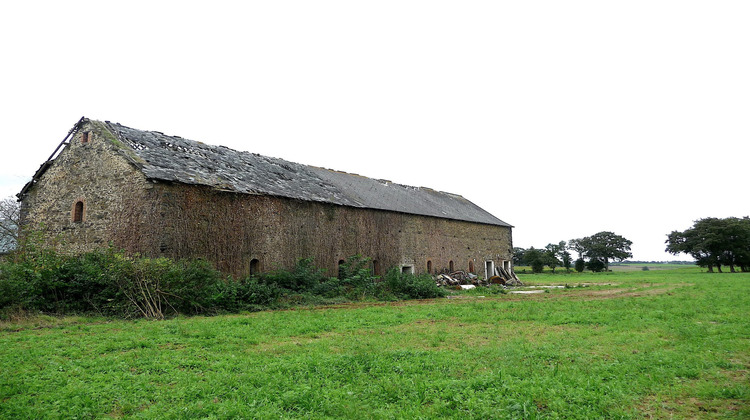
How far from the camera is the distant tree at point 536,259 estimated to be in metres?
56.2

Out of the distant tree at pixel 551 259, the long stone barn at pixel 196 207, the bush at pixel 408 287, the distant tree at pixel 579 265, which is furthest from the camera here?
the distant tree at pixel 579 265

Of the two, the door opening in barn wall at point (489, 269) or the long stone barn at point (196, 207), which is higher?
the long stone barn at point (196, 207)

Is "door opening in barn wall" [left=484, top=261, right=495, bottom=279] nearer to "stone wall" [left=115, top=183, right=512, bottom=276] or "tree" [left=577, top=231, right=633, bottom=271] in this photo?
"stone wall" [left=115, top=183, right=512, bottom=276]

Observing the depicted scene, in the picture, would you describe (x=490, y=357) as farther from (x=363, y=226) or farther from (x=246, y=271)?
(x=363, y=226)

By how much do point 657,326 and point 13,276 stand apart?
52.3 ft

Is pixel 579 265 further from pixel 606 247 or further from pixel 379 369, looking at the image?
pixel 379 369

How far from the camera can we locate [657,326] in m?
9.49

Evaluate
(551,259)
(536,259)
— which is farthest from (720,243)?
(536,259)

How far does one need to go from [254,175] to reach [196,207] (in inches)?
165

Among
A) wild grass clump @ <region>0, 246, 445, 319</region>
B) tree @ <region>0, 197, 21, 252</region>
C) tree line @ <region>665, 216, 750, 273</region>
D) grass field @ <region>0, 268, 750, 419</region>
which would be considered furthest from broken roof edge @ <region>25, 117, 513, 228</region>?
tree line @ <region>665, 216, 750, 273</region>

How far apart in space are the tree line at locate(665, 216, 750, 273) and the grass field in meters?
49.2

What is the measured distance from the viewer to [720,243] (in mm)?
48906

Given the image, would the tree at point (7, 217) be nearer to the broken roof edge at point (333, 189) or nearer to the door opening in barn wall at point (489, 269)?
the broken roof edge at point (333, 189)

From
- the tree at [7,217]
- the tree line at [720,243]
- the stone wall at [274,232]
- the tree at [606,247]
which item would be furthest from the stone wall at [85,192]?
the tree at [606,247]
